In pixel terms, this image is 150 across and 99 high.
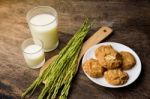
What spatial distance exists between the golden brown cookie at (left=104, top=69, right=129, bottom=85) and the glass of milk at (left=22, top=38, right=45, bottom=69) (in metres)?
0.29

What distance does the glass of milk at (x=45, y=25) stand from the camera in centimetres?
122

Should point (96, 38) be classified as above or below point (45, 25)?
below

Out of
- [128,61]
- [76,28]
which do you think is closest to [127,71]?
[128,61]

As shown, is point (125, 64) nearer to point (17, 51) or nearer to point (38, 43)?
point (38, 43)

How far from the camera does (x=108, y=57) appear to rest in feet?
3.78

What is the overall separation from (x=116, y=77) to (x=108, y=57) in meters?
0.09

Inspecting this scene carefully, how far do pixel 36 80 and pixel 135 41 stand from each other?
49 centimetres

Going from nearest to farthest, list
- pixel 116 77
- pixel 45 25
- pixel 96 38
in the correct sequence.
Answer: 1. pixel 116 77
2. pixel 45 25
3. pixel 96 38

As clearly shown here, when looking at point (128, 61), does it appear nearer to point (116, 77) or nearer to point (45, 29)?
point (116, 77)

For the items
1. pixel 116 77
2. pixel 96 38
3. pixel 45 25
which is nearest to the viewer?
pixel 116 77

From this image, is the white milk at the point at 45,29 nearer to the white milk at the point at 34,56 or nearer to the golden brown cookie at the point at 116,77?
the white milk at the point at 34,56

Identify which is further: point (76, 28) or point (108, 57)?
point (76, 28)

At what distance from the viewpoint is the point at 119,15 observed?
1.44m

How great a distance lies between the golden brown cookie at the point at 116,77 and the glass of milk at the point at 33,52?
0.95 ft
